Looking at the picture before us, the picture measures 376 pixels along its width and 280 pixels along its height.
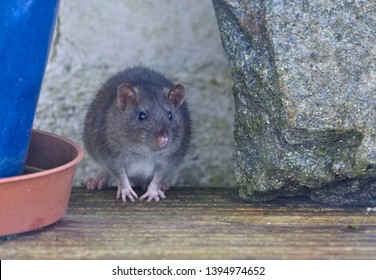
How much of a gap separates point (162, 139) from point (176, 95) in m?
0.31

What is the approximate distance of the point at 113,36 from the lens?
585cm

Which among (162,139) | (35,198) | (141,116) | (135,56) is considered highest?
(135,56)

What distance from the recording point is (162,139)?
5242mm

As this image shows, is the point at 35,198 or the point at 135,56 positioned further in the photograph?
the point at 135,56

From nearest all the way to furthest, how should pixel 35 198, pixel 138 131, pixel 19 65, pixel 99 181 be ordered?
pixel 19 65 → pixel 35 198 → pixel 138 131 → pixel 99 181

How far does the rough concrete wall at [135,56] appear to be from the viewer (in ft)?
19.1

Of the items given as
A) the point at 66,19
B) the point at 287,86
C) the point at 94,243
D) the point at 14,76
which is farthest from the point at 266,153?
the point at 66,19

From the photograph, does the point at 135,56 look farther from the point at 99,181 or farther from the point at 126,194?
the point at 126,194

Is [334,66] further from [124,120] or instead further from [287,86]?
[124,120]

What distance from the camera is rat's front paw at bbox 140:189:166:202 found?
5.25m

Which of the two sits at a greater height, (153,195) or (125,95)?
(125,95)

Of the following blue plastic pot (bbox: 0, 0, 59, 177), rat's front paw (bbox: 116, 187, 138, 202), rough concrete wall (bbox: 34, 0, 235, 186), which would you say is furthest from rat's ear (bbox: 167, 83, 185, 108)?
blue plastic pot (bbox: 0, 0, 59, 177)

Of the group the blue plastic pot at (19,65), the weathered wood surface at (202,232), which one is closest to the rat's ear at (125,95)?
the weathered wood surface at (202,232)

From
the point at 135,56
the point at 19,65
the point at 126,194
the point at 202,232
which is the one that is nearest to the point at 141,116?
the point at 126,194
